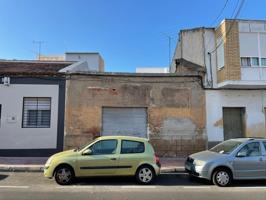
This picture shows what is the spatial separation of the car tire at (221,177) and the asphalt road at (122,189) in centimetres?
20

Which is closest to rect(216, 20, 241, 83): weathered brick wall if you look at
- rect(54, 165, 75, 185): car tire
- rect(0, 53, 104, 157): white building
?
rect(0, 53, 104, 157): white building

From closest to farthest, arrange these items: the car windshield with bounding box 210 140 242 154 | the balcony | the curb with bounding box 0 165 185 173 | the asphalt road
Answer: the asphalt road < the car windshield with bounding box 210 140 242 154 < the curb with bounding box 0 165 185 173 < the balcony

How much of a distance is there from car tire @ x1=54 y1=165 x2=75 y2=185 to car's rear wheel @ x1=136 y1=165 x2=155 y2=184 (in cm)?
207

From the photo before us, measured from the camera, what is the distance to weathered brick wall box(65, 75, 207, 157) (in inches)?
555

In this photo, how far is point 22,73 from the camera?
1401cm

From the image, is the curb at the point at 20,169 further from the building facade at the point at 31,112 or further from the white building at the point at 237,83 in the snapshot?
the white building at the point at 237,83

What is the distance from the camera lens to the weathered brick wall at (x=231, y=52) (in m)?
14.3

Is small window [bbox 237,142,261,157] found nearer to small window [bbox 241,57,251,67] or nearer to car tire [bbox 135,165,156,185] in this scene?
car tire [bbox 135,165,156,185]

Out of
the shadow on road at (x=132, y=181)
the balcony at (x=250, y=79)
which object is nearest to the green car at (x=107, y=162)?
the shadow on road at (x=132, y=181)

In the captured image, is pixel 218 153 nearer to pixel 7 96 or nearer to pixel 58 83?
pixel 58 83

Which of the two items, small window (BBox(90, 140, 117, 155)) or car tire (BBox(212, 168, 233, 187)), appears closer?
car tire (BBox(212, 168, 233, 187))

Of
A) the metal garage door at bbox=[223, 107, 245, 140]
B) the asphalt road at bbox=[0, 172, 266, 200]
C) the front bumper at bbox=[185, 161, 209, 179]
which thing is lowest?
the asphalt road at bbox=[0, 172, 266, 200]

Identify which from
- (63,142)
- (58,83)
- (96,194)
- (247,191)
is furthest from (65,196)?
(58,83)

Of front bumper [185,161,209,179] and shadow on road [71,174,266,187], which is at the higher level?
front bumper [185,161,209,179]
